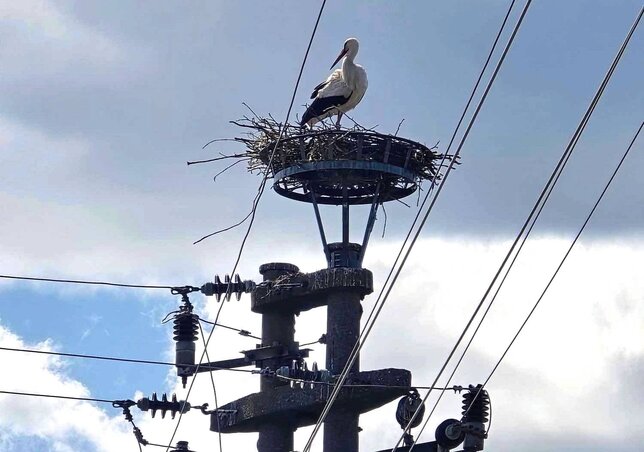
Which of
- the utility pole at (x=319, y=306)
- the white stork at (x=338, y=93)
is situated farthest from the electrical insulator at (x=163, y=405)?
the white stork at (x=338, y=93)

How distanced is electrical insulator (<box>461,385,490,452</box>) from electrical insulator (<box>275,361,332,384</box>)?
2.74 meters

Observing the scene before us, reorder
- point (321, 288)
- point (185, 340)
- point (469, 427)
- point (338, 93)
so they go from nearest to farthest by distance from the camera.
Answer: point (469, 427) < point (185, 340) < point (321, 288) < point (338, 93)

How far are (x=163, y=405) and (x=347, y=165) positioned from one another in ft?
13.8

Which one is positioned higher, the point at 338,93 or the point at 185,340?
the point at 338,93

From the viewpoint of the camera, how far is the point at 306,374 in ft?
83.1

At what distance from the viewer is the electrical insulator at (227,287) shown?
81.2 feet

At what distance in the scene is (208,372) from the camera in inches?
989

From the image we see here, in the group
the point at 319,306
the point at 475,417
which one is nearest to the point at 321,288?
the point at 319,306

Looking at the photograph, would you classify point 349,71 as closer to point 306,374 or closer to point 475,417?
point 306,374

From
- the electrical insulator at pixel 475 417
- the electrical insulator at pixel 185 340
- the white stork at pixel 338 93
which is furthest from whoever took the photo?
the white stork at pixel 338 93

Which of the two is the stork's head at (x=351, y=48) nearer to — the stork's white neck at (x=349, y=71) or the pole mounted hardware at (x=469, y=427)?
the stork's white neck at (x=349, y=71)

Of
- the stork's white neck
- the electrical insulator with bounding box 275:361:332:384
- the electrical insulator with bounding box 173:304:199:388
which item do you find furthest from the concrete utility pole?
the stork's white neck

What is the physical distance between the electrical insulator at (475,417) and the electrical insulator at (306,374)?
9.00 feet

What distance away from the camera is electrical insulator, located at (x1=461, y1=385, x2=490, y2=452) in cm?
2262
